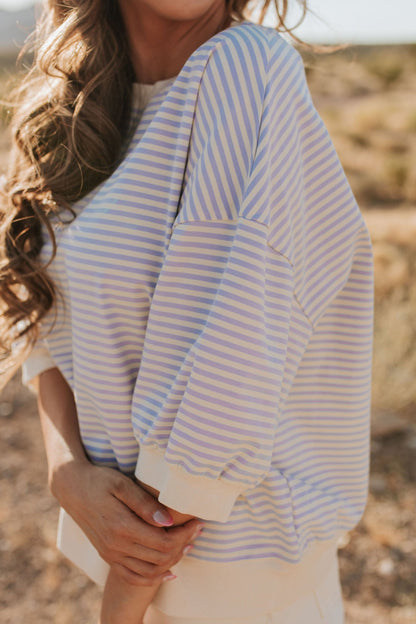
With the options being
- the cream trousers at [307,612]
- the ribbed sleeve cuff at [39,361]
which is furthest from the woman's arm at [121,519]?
the ribbed sleeve cuff at [39,361]

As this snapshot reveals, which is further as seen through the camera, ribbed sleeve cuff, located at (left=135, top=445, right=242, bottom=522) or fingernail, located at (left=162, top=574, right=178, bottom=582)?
fingernail, located at (left=162, top=574, right=178, bottom=582)

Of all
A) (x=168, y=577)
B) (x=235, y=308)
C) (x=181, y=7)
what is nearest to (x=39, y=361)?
(x=168, y=577)

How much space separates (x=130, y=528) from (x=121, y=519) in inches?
0.9

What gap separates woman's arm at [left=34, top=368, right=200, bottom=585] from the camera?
3.42ft

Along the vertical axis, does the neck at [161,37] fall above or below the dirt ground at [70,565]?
above

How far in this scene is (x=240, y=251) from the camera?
3.01 ft

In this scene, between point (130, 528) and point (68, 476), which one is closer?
point (130, 528)

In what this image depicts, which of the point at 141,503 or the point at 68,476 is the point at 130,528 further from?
the point at 68,476

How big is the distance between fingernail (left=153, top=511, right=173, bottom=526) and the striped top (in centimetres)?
5

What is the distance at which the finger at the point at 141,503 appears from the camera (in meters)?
1.04

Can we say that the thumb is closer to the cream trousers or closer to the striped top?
the striped top

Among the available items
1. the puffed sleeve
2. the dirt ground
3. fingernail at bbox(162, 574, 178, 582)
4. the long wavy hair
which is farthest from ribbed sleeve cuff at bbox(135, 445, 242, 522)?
the dirt ground

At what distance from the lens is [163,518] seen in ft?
3.39

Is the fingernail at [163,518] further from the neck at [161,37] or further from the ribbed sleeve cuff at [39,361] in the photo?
the neck at [161,37]
